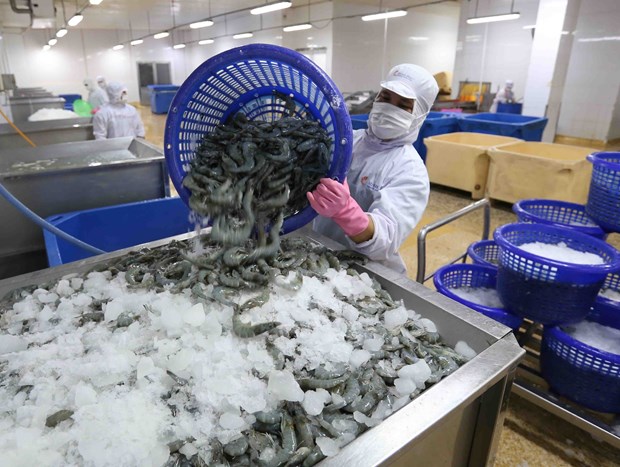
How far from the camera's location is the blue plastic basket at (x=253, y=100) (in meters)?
1.47

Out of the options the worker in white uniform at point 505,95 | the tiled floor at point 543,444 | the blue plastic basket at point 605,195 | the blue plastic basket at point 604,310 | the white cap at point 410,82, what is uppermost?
the worker in white uniform at point 505,95

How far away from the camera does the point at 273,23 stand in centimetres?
1566

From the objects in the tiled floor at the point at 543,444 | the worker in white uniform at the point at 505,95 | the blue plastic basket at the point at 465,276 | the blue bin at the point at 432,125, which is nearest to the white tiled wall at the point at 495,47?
the worker in white uniform at the point at 505,95

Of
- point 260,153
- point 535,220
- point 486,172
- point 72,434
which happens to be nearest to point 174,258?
point 260,153

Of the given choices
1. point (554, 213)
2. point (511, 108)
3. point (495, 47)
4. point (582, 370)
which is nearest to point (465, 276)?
point (582, 370)

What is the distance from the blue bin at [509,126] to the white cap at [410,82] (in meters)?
5.69

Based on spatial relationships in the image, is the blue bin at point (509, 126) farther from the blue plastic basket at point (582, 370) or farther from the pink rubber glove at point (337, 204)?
the pink rubber glove at point (337, 204)

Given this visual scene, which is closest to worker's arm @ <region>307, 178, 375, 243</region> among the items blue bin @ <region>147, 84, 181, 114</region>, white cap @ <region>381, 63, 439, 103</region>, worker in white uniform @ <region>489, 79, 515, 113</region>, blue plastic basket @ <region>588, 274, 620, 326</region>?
white cap @ <region>381, 63, 439, 103</region>

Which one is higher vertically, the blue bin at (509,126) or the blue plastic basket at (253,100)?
the blue plastic basket at (253,100)

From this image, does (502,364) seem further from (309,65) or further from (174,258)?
(174,258)

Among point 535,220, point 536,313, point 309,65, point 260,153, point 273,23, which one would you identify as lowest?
point 536,313

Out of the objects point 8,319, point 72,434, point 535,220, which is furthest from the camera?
point 535,220

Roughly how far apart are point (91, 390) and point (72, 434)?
110mm

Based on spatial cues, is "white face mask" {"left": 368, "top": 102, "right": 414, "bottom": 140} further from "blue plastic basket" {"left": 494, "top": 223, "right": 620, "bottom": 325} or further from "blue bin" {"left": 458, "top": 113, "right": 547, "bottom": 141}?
"blue bin" {"left": 458, "top": 113, "right": 547, "bottom": 141}
